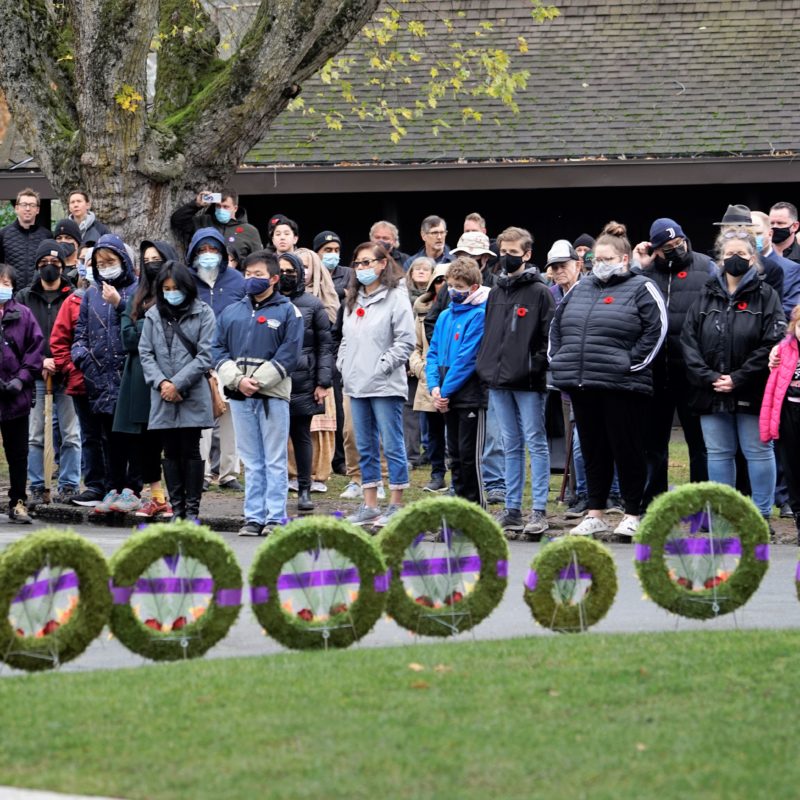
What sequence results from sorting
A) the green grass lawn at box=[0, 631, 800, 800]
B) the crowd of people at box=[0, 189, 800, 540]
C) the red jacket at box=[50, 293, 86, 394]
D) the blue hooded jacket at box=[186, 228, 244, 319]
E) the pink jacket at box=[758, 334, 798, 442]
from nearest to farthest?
the green grass lawn at box=[0, 631, 800, 800], the pink jacket at box=[758, 334, 798, 442], the crowd of people at box=[0, 189, 800, 540], the red jacket at box=[50, 293, 86, 394], the blue hooded jacket at box=[186, 228, 244, 319]

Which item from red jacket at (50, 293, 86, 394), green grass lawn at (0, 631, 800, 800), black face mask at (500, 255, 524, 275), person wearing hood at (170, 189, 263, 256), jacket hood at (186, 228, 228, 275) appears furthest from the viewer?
person wearing hood at (170, 189, 263, 256)

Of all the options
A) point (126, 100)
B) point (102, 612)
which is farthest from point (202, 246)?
point (102, 612)

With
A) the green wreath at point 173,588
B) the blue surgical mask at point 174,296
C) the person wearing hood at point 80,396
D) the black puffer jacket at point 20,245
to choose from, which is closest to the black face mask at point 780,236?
the blue surgical mask at point 174,296

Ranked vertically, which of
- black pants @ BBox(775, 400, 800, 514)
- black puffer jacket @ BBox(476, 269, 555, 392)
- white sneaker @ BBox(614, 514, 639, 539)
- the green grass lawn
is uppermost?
black puffer jacket @ BBox(476, 269, 555, 392)

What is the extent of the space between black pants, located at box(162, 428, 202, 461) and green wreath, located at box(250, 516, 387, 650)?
458 centimetres

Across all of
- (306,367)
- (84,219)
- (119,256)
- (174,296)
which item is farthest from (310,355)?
(84,219)

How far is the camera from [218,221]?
15.7 meters

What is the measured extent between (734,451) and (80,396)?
18.0 feet

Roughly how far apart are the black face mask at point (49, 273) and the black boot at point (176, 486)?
8.37 ft

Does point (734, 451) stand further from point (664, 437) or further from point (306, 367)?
point (306, 367)

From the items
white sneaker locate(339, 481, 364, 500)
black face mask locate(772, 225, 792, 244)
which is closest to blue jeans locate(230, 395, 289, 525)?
white sneaker locate(339, 481, 364, 500)

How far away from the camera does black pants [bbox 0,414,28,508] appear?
1262 centimetres

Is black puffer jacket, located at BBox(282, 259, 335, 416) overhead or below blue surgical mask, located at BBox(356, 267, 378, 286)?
below

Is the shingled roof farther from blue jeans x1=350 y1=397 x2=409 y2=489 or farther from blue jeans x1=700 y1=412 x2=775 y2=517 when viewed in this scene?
blue jeans x1=700 y1=412 x2=775 y2=517
